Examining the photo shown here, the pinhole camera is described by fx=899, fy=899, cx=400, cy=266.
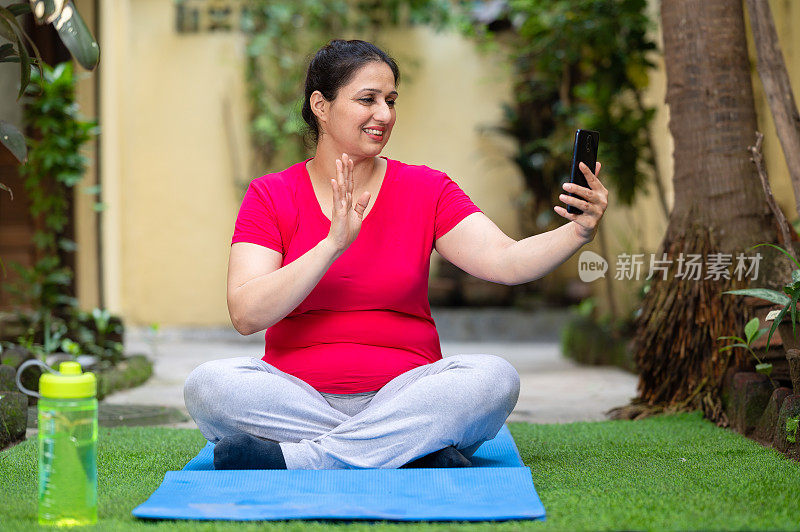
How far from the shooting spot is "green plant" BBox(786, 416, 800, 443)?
92.2 inches

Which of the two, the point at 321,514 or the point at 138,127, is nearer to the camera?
the point at 321,514

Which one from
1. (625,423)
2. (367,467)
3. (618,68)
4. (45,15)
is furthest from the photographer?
(618,68)

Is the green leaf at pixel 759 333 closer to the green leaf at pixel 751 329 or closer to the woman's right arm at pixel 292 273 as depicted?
the green leaf at pixel 751 329

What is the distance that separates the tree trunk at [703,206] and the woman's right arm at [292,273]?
153 cm

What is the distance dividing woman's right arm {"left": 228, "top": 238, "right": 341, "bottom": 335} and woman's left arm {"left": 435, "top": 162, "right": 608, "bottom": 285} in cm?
46

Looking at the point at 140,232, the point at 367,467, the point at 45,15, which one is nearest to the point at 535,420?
the point at 367,467

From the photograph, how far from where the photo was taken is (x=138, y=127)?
8836mm

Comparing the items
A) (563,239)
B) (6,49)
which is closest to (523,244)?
(563,239)

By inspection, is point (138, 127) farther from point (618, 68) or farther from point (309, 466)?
point (309, 466)

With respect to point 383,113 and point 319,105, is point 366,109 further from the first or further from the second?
point 319,105

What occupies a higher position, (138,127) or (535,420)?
(138,127)

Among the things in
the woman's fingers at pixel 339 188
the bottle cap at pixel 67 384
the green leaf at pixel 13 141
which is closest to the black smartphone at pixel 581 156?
the woman's fingers at pixel 339 188

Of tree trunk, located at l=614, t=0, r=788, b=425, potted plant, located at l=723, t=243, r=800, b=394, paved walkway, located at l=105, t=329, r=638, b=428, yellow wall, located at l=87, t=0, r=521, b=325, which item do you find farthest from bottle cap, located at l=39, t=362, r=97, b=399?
yellow wall, located at l=87, t=0, r=521, b=325

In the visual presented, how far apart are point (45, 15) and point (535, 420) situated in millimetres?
2195
